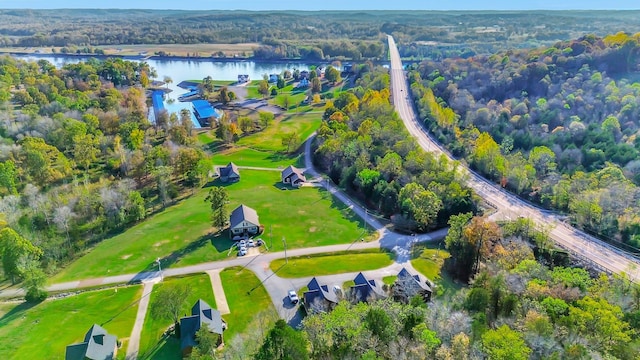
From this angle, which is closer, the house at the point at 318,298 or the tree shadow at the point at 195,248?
the house at the point at 318,298

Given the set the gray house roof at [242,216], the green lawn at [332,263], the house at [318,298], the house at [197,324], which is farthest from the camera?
the gray house roof at [242,216]

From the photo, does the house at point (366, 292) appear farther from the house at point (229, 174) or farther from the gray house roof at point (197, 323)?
the house at point (229, 174)

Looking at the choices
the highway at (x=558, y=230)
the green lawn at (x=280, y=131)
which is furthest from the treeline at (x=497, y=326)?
the green lawn at (x=280, y=131)

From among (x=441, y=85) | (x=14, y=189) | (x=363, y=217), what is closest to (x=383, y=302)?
(x=363, y=217)

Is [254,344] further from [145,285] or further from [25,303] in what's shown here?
[25,303]

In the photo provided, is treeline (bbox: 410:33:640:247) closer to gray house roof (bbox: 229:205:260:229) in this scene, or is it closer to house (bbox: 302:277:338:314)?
house (bbox: 302:277:338:314)

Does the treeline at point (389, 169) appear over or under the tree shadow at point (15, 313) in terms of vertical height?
over

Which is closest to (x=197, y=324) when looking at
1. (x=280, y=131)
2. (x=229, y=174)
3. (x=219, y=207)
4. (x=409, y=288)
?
(x=409, y=288)

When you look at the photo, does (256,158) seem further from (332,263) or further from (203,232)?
(332,263)
